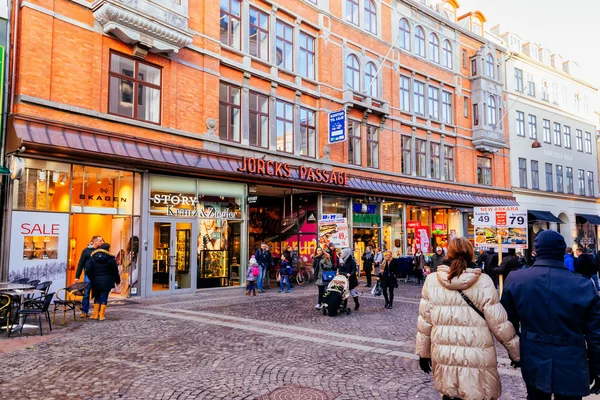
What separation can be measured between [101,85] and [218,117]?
14.4ft

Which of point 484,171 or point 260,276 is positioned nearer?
point 260,276

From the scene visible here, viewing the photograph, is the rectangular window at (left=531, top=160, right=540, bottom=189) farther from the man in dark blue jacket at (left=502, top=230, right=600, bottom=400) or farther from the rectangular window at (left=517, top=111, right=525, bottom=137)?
the man in dark blue jacket at (left=502, top=230, right=600, bottom=400)

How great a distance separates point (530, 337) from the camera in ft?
10.9

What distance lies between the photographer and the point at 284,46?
67.4 feet

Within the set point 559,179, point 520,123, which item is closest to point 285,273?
point 520,123

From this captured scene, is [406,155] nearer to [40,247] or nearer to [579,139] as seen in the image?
[40,247]

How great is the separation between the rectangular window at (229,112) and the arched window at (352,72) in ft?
23.5

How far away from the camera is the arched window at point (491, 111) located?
3161 centimetres

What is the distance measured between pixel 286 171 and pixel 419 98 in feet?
42.3

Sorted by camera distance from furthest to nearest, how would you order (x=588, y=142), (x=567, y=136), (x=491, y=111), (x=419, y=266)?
(x=588, y=142) < (x=567, y=136) < (x=491, y=111) < (x=419, y=266)

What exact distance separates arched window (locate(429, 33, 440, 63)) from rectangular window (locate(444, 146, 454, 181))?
5511mm

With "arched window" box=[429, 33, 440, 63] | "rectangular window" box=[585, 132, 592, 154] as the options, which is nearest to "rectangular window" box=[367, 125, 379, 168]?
"arched window" box=[429, 33, 440, 63]

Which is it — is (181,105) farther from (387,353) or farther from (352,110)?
(387,353)

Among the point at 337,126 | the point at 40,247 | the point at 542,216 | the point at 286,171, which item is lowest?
the point at 40,247
